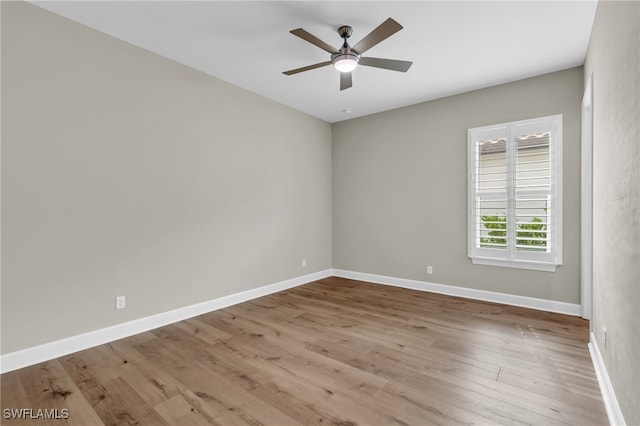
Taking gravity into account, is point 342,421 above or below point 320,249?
below

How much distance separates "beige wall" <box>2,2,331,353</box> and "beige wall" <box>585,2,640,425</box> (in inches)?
146

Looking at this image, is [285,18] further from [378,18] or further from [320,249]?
[320,249]

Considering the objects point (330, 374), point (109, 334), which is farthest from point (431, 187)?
point (109, 334)

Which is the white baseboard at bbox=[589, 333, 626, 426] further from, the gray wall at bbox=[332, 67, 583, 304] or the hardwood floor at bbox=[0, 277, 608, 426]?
the gray wall at bbox=[332, 67, 583, 304]

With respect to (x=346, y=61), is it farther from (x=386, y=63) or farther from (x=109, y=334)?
(x=109, y=334)

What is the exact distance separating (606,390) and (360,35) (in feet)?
11.0

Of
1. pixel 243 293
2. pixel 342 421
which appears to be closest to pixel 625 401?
pixel 342 421

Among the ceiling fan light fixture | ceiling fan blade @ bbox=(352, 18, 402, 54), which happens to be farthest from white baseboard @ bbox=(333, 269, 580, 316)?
ceiling fan blade @ bbox=(352, 18, 402, 54)

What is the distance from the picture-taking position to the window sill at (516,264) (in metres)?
3.72

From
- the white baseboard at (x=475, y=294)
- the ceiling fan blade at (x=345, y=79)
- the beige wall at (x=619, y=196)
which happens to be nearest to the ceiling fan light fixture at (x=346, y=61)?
the ceiling fan blade at (x=345, y=79)

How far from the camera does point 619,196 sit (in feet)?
5.66

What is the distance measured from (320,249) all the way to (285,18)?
12.5 feet

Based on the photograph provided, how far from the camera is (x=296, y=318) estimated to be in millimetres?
3549

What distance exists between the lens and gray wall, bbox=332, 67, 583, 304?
363 centimetres
